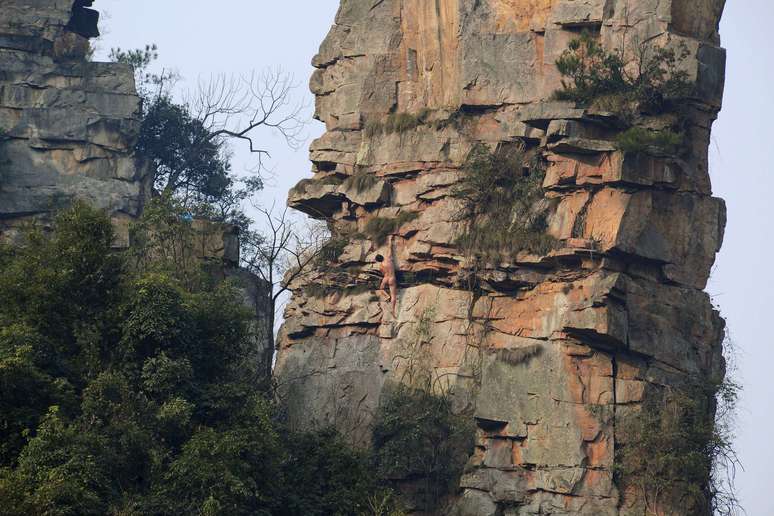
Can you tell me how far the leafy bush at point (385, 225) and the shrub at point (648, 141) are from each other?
496 centimetres

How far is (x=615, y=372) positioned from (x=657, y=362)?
2.95 feet

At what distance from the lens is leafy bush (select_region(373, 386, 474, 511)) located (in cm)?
3419

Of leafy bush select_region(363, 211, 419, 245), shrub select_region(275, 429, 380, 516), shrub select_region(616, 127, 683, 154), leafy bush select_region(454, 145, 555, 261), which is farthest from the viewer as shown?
leafy bush select_region(363, 211, 419, 245)

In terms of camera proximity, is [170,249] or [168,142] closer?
[170,249]

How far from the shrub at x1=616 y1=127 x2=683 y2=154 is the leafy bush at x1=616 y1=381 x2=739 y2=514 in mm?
4671

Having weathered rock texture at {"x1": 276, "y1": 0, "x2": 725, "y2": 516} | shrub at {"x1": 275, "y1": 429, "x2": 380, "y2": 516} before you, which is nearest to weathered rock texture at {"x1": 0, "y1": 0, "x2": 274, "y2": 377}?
weathered rock texture at {"x1": 276, "y1": 0, "x2": 725, "y2": 516}

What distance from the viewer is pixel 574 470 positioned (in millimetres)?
32781

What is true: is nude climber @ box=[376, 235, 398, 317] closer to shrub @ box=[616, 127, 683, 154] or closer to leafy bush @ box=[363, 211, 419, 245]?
leafy bush @ box=[363, 211, 419, 245]

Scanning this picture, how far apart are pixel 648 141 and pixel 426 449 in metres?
7.34

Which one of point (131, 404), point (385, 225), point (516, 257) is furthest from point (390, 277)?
point (131, 404)

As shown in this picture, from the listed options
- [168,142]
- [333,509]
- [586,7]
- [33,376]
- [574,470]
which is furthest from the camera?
[168,142]

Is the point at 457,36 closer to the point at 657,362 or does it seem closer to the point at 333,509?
the point at 657,362

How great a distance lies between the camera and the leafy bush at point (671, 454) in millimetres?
32594

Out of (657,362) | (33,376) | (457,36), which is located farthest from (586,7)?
(33,376)
